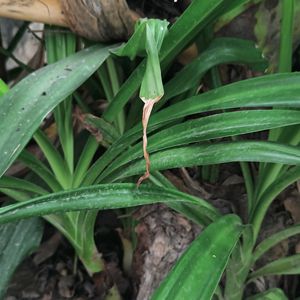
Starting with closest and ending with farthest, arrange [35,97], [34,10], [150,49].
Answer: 1. [150,49]
2. [35,97]
3. [34,10]

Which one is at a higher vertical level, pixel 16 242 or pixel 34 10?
pixel 34 10

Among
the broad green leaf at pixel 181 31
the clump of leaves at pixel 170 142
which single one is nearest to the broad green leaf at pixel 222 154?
the clump of leaves at pixel 170 142

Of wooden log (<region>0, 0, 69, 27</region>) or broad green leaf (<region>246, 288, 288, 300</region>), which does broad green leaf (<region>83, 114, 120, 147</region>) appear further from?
broad green leaf (<region>246, 288, 288, 300</region>)

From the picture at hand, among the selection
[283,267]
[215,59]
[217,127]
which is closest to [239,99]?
[217,127]

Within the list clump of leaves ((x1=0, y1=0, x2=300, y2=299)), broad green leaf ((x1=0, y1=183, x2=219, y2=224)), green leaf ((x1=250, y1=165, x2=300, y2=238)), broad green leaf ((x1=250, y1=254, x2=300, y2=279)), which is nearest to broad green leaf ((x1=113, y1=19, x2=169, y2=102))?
clump of leaves ((x1=0, y1=0, x2=300, y2=299))

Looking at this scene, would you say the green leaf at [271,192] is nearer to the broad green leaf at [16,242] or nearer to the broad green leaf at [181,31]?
the broad green leaf at [181,31]

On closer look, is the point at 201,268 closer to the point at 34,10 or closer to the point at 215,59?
the point at 215,59

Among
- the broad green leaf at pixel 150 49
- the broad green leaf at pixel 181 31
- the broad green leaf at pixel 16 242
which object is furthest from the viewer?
the broad green leaf at pixel 16 242
